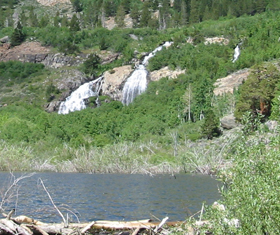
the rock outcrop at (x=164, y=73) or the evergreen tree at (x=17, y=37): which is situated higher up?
the evergreen tree at (x=17, y=37)

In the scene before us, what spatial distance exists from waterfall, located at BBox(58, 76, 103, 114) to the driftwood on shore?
307ft

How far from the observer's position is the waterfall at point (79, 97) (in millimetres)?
109500

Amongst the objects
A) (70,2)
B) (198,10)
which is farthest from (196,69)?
(70,2)

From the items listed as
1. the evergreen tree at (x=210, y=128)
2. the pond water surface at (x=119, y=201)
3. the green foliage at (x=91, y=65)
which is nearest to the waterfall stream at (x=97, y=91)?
the green foliage at (x=91, y=65)

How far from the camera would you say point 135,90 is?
361 ft

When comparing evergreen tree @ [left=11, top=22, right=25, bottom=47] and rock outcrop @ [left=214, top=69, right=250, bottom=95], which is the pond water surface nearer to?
rock outcrop @ [left=214, top=69, right=250, bottom=95]

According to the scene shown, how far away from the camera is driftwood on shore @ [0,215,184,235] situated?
45.0 feet

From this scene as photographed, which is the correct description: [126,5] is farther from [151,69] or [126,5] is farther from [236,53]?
[236,53]

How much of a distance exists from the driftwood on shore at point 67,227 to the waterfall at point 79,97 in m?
93.5

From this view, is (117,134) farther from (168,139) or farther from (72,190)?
(72,190)

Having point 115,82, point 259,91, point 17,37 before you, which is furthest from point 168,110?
point 17,37

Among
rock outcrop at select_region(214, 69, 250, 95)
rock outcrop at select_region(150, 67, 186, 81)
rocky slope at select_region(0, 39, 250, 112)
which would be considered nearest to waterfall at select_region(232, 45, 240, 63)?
rock outcrop at select_region(214, 69, 250, 95)

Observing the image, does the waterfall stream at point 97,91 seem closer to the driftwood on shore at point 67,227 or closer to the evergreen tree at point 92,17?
the evergreen tree at point 92,17

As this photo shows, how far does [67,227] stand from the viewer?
1427cm
